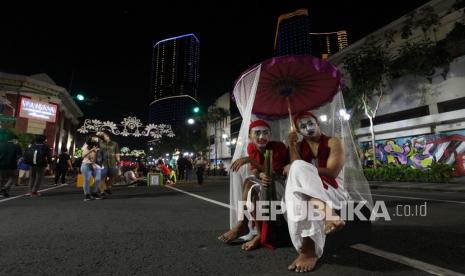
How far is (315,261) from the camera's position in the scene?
2.20 m

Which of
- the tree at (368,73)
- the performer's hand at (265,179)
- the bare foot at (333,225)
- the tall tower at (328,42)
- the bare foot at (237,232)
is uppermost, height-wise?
the tall tower at (328,42)

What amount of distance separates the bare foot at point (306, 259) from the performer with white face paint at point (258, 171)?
1.89 ft

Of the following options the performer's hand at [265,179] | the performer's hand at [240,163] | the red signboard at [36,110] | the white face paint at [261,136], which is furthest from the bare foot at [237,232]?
the red signboard at [36,110]

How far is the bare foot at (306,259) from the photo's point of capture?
213 centimetres

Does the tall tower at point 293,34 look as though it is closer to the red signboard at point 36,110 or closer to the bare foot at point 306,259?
the red signboard at point 36,110

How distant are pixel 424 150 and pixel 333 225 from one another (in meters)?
22.9

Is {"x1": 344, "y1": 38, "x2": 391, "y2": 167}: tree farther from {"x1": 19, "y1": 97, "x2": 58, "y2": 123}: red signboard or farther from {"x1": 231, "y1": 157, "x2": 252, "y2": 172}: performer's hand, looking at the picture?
{"x1": 19, "y1": 97, "x2": 58, "y2": 123}: red signboard

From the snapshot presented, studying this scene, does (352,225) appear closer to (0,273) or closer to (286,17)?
(0,273)

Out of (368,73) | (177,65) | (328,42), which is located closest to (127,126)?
(368,73)

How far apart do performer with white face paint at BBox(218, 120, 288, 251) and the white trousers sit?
0.49 m

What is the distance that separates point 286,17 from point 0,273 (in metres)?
73.7

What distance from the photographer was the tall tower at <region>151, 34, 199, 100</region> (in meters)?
94.8

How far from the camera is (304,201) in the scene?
233 centimetres

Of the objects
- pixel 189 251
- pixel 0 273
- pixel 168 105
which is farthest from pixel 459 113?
pixel 168 105
